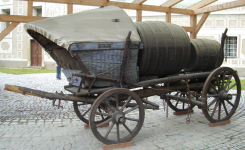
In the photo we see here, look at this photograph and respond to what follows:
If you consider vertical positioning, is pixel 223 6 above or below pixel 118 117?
above

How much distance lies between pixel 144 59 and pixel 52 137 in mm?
1949

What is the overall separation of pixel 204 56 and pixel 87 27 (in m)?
2.36

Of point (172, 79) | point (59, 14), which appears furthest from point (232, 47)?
point (172, 79)

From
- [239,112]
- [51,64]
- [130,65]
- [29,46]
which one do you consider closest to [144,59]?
[130,65]

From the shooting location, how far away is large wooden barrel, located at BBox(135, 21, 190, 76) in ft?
12.6

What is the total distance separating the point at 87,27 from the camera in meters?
3.48

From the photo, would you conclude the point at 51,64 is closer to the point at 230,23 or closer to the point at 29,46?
the point at 29,46

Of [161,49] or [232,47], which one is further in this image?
[232,47]

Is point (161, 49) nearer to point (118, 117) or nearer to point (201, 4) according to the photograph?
point (118, 117)

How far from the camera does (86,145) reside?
3.57 m

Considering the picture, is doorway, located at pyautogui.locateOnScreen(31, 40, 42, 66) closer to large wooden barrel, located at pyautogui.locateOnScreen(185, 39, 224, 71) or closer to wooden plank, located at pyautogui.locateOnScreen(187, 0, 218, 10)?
wooden plank, located at pyautogui.locateOnScreen(187, 0, 218, 10)

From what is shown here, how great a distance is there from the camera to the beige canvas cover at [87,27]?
3.24 metres

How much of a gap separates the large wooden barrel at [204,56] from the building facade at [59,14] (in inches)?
458

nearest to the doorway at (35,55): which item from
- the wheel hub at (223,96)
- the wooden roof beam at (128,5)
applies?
the wooden roof beam at (128,5)
